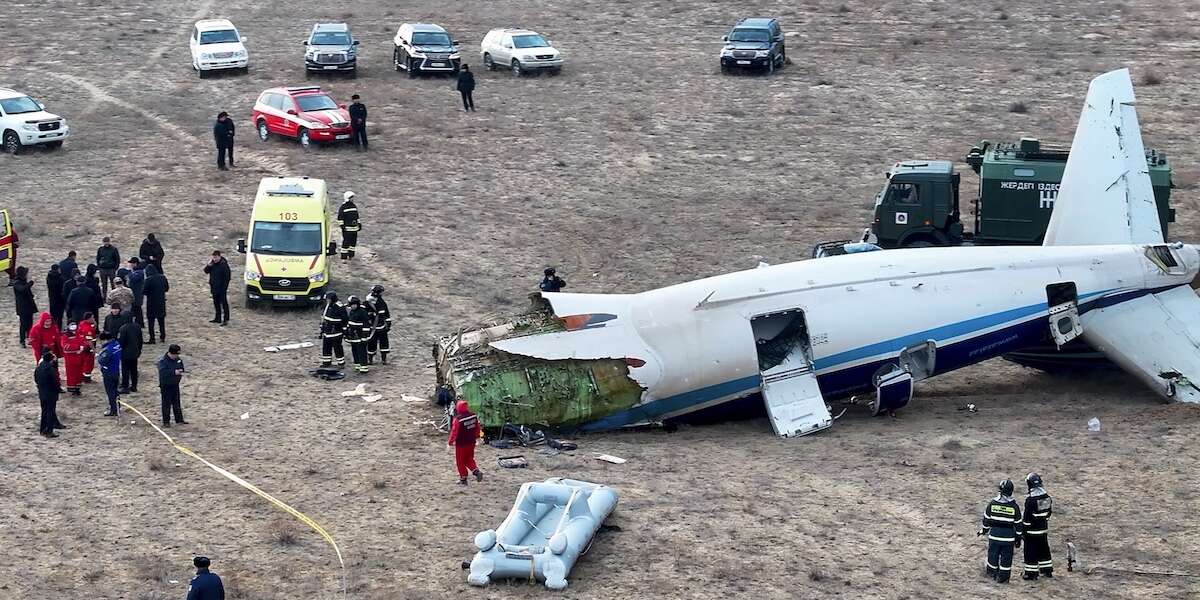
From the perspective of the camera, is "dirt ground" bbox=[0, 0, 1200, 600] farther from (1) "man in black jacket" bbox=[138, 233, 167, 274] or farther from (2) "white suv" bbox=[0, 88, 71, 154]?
(1) "man in black jacket" bbox=[138, 233, 167, 274]

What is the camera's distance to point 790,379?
87.7 ft

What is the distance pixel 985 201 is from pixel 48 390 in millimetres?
19538

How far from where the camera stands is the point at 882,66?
5441 cm

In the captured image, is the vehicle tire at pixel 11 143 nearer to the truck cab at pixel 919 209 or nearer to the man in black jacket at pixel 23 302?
the man in black jacket at pixel 23 302

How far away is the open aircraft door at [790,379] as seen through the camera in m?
26.5

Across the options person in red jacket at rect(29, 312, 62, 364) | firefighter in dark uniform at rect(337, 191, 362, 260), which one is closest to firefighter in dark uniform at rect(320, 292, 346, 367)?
person in red jacket at rect(29, 312, 62, 364)

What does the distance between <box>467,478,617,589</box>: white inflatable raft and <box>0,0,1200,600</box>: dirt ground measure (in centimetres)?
32

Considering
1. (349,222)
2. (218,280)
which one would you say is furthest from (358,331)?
(349,222)

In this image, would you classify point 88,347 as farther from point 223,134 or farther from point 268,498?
point 223,134

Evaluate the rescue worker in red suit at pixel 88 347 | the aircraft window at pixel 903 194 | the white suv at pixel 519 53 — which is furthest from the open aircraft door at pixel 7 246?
the white suv at pixel 519 53

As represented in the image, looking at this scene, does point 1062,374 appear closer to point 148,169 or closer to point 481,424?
point 481,424

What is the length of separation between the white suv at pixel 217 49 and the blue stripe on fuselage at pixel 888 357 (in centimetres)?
3170

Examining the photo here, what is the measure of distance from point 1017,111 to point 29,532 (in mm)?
34969

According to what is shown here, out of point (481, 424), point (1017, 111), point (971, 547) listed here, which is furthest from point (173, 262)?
point (1017, 111)
